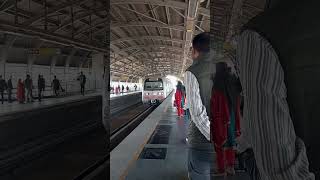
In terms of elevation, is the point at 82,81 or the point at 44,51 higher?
the point at 44,51

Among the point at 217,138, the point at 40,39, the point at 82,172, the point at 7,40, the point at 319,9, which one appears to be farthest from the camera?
the point at 82,172

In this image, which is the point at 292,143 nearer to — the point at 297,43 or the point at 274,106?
the point at 274,106

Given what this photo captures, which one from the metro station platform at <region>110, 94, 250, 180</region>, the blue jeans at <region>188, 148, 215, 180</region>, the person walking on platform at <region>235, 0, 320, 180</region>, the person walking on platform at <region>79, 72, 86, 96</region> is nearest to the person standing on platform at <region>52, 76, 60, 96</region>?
the person walking on platform at <region>79, 72, 86, 96</region>

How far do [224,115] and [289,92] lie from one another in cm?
76

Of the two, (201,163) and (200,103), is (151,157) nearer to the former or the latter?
(201,163)

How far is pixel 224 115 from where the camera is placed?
1310 millimetres

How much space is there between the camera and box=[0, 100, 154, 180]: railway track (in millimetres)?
4336

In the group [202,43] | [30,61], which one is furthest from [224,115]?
[30,61]

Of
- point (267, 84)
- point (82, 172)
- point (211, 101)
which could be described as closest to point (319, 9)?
point (267, 84)

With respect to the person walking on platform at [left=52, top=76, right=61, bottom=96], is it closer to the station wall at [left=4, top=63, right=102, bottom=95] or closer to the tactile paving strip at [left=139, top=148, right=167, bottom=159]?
the station wall at [left=4, top=63, right=102, bottom=95]

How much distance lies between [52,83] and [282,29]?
3.74 meters

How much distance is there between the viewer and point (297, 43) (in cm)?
55

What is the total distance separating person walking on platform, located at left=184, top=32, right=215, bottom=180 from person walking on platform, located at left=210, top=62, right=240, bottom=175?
8 cm

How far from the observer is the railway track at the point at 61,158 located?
434 centimetres
